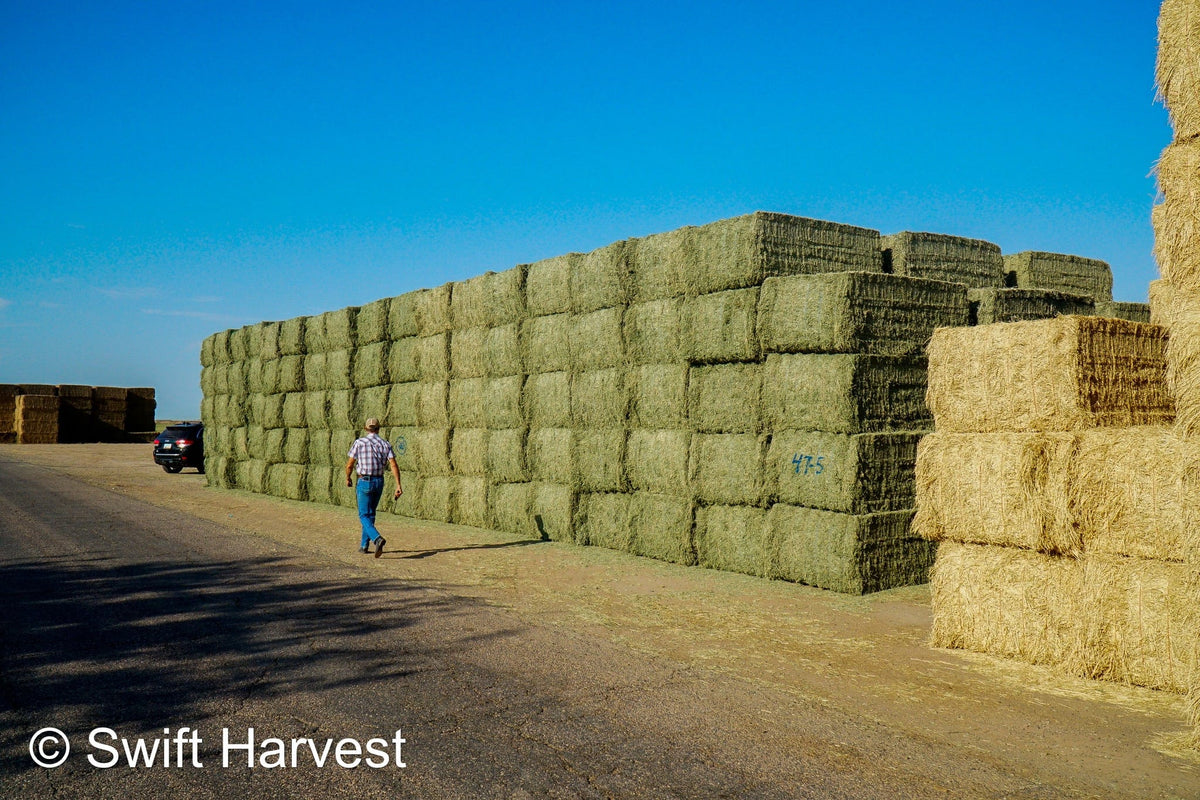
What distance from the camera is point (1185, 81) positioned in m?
6.16

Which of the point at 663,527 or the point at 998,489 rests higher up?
the point at 998,489

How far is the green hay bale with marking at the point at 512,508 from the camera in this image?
1579cm

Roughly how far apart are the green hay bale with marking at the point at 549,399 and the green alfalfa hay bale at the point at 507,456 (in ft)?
1.40

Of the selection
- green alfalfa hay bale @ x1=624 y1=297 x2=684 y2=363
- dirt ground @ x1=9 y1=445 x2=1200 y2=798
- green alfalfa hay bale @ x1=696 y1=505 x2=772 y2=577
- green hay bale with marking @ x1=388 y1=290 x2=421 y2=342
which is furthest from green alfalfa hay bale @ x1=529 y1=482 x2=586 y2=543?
green hay bale with marking @ x1=388 y1=290 x2=421 y2=342

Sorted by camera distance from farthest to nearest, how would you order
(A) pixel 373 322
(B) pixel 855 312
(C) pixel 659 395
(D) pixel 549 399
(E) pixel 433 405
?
(A) pixel 373 322 → (E) pixel 433 405 → (D) pixel 549 399 → (C) pixel 659 395 → (B) pixel 855 312

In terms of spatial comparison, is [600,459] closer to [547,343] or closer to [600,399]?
[600,399]

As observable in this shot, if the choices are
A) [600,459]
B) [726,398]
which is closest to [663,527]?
[600,459]

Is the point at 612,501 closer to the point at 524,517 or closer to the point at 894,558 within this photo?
the point at 524,517

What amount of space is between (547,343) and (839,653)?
886 cm

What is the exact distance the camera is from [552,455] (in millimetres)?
15219

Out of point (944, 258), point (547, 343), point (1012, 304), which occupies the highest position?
point (944, 258)

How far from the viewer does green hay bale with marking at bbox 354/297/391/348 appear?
20.3 meters

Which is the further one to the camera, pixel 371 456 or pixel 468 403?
pixel 468 403

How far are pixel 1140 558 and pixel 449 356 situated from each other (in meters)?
13.7
